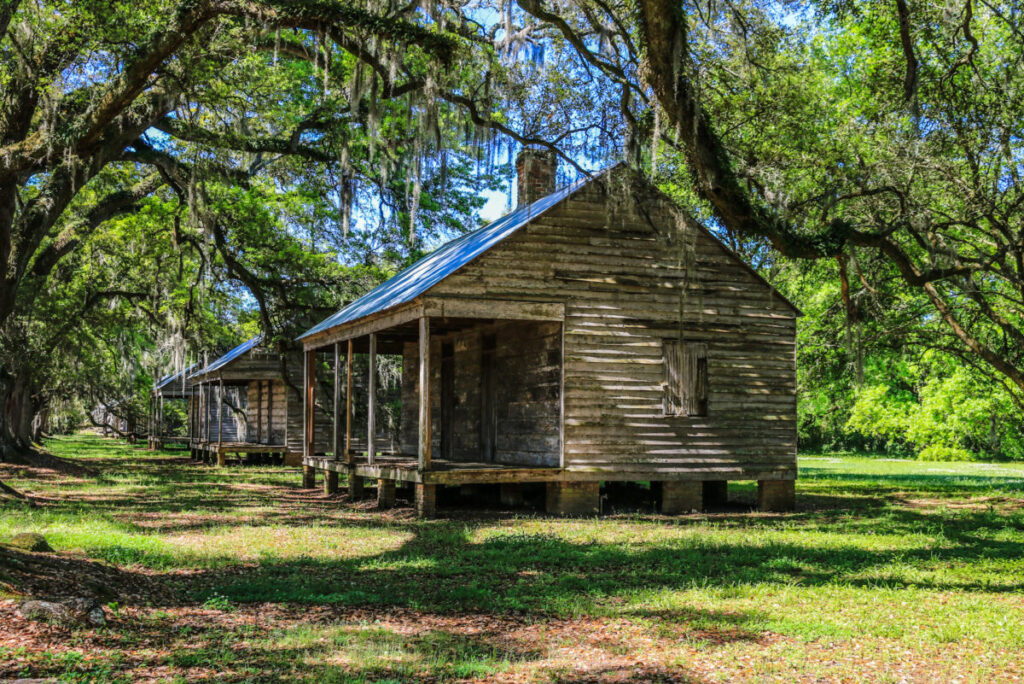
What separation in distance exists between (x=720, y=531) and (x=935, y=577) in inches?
158

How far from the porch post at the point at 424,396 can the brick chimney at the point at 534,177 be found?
6.11 meters

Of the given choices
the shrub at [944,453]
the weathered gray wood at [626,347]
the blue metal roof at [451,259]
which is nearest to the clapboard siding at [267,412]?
the blue metal roof at [451,259]

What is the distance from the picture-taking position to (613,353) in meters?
16.0

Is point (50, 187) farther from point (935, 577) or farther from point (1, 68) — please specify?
point (935, 577)

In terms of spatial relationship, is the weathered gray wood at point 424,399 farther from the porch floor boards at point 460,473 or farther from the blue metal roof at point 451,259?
the blue metal roof at point 451,259

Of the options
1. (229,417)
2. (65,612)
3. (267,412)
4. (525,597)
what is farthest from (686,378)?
(229,417)

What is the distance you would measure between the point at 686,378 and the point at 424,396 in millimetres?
4931

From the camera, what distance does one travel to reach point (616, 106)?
40.1 ft

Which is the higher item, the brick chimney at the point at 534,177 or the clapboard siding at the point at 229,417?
the brick chimney at the point at 534,177

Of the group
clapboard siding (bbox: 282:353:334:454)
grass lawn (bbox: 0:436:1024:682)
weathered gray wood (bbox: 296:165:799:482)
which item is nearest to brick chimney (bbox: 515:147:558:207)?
weathered gray wood (bbox: 296:165:799:482)

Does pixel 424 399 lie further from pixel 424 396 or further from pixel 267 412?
pixel 267 412

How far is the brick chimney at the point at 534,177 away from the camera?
64.9 feet

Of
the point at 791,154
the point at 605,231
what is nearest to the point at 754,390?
the point at 605,231

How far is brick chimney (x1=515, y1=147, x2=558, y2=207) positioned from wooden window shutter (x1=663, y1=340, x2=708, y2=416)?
17.2 ft
